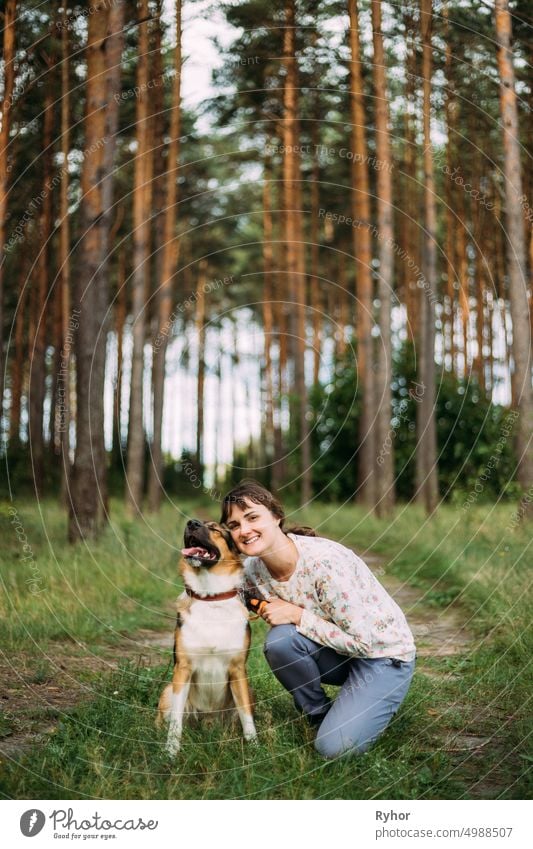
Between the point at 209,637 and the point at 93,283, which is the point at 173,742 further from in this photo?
the point at 93,283

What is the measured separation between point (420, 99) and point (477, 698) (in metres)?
14.1

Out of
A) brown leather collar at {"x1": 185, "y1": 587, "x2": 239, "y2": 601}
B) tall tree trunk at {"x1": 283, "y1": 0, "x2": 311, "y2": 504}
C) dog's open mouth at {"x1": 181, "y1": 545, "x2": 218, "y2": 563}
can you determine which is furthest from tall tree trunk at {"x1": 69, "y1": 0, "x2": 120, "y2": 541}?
tall tree trunk at {"x1": 283, "y1": 0, "x2": 311, "y2": 504}

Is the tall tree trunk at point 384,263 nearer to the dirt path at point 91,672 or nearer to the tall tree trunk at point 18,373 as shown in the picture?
the dirt path at point 91,672

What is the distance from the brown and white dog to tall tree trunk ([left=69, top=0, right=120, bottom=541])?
685cm

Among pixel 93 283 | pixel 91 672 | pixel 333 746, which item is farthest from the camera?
pixel 93 283

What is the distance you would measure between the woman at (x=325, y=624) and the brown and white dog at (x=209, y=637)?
0.49ft

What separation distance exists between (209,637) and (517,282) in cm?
845

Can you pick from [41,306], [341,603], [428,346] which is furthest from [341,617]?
[41,306]

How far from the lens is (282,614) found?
541 cm

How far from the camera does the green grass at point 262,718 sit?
494 cm

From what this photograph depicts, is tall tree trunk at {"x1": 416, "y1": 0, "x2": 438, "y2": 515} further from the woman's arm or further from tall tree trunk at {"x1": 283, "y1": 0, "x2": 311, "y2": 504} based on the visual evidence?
the woman's arm

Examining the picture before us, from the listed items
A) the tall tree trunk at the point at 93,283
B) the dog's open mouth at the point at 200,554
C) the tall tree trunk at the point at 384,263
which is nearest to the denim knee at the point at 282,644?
the dog's open mouth at the point at 200,554

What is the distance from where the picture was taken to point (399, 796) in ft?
16.3
